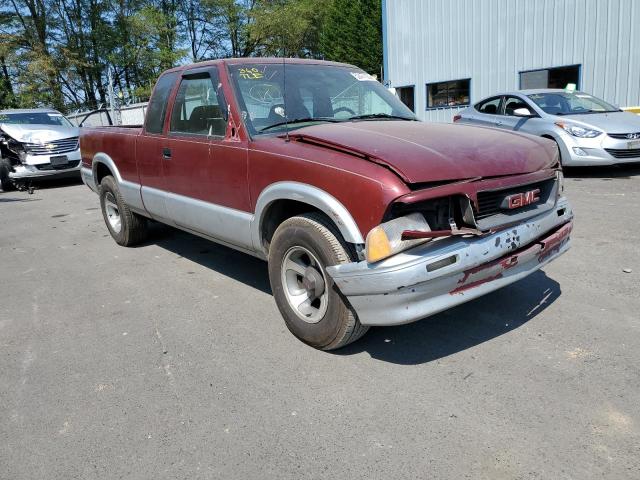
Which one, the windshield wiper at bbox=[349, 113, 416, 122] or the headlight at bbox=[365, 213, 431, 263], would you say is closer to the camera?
the headlight at bbox=[365, 213, 431, 263]

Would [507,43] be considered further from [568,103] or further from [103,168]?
[103,168]

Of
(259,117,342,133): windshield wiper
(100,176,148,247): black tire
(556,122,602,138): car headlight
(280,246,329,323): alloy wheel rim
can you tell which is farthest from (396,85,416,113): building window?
(280,246,329,323): alloy wheel rim

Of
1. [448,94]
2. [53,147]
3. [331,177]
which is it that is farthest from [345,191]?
[448,94]

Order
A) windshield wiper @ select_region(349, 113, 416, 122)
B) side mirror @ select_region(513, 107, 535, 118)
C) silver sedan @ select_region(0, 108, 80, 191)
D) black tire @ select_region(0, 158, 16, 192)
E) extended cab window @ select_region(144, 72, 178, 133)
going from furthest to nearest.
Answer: silver sedan @ select_region(0, 108, 80, 191)
black tire @ select_region(0, 158, 16, 192)
side mirror @ select_region(513, 107, 535, 118)
extended cab window @ select_region(144, 72, 178, 133)
windshield wiper @ select_region(349, 113, 416, 122)

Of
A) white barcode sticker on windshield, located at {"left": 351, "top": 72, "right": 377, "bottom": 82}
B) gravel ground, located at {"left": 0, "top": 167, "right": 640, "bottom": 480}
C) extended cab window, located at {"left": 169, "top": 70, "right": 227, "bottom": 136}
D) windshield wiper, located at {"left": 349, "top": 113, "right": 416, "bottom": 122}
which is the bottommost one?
gravel ground, located at {"left": 0, "top": 167, "right": 640, "bottom": 480}

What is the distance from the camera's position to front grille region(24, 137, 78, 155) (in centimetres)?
1214

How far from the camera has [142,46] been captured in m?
35.9

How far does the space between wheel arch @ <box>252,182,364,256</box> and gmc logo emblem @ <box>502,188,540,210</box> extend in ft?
3.04

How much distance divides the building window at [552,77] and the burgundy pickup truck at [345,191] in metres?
12.5

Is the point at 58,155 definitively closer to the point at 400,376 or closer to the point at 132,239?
the point at 132,239

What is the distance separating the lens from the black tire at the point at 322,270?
310 cm

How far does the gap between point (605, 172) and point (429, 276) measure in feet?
27.7

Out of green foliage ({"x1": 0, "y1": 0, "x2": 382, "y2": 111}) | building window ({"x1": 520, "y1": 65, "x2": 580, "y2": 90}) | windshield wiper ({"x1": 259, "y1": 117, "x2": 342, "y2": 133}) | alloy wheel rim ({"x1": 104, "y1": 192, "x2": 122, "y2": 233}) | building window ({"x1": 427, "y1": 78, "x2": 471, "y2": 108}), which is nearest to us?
windshield wiper ({"x1": 259, "y1": 117, "x2": 342, "y2": 133})

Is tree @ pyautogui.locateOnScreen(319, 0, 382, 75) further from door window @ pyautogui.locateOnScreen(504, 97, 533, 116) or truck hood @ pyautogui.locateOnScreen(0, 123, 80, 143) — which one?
door window @ pyautogui.locateOnScreen(504, 97, 533, 116)
